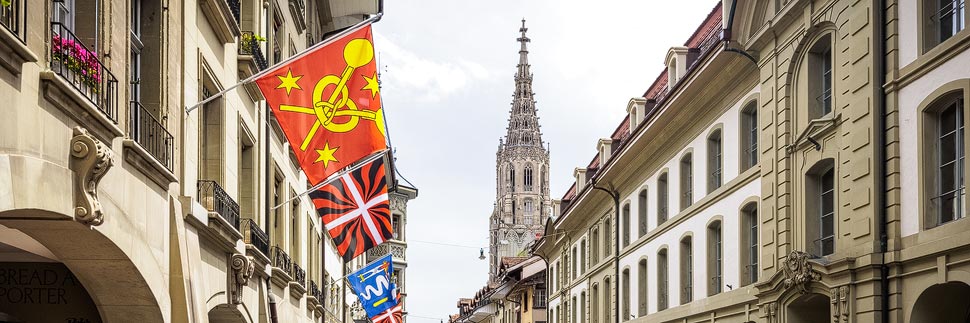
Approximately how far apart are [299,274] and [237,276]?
9.90m

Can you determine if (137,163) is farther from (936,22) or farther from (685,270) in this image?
(685,270)

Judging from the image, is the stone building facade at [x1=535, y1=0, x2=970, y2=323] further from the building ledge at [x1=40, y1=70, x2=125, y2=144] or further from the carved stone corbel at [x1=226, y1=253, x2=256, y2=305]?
the building ledge at [x1=40, y1=70, x2=125, y2=144]

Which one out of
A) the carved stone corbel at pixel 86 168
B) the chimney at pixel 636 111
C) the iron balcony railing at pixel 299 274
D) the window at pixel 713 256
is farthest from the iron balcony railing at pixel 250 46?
the chimney at pixel 636 111

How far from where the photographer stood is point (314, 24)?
34281 millimetres

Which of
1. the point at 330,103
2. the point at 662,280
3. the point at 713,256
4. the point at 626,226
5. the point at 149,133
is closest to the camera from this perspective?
the point at 149,133

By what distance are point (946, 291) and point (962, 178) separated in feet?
5.97

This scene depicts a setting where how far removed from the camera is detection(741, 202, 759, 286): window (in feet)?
87.3

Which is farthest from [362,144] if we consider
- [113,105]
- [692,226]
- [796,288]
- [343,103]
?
[692,226]

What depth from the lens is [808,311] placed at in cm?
2306

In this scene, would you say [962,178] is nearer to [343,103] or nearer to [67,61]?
[343,103]

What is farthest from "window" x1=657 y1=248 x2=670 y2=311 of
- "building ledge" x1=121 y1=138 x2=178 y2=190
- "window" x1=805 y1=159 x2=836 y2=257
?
"building ledge" x1=121 y1=138 x2=178 y2=190

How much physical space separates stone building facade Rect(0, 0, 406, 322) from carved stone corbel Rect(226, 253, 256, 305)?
0.10 ft

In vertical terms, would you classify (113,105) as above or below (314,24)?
below

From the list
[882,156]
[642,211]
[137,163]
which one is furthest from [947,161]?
[642,211]
